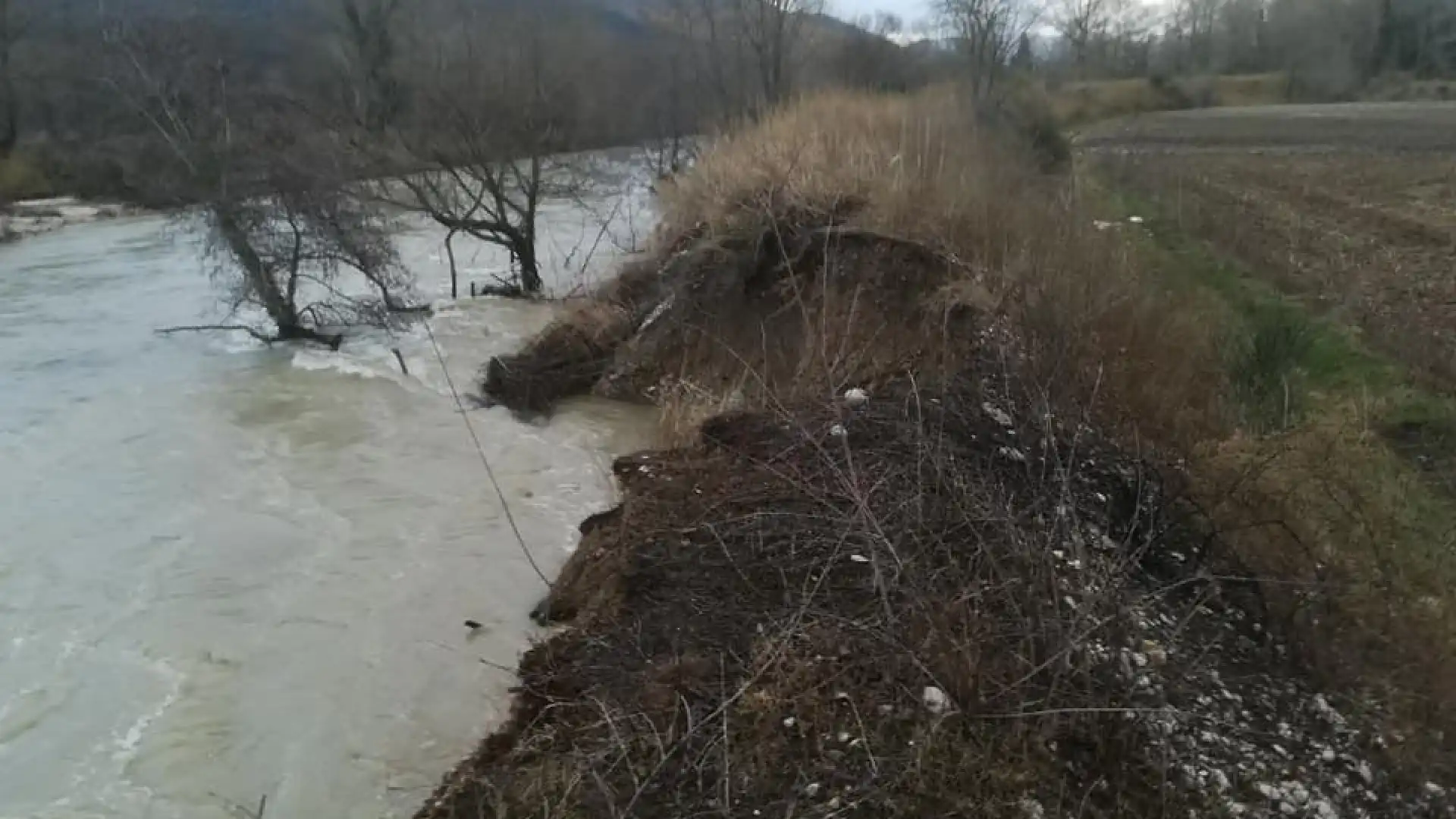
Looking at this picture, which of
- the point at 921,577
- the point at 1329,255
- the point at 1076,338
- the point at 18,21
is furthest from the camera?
the point at 18,21

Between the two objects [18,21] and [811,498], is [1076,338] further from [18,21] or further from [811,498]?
[18,21]

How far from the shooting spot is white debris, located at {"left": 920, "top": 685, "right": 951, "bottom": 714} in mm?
4824

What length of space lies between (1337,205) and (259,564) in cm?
1932

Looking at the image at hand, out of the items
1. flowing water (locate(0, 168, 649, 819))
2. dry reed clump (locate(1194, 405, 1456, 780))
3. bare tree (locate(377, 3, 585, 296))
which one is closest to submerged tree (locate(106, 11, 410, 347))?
flowing water (locate(0, 168, 649, 819))

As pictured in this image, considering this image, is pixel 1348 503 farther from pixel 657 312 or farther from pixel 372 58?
pixel 372 58

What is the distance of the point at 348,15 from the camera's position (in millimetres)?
42344

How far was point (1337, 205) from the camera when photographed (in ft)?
67.3

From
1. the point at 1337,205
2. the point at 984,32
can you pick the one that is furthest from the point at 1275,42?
the point at 1337,205

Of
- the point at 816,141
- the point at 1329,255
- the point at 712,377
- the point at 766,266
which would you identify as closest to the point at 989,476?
the point at 712,377

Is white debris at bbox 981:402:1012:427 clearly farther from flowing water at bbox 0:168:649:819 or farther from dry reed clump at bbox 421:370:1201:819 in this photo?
flowing water at bbox 0:168:649:819

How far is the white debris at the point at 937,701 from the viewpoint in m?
4.82

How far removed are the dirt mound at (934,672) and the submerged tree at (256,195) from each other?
1024 cm

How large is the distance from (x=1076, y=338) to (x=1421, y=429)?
2.68 metres

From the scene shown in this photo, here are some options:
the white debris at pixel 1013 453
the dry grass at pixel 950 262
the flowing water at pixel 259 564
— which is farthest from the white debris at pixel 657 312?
the white debris at pixel 1013 453
